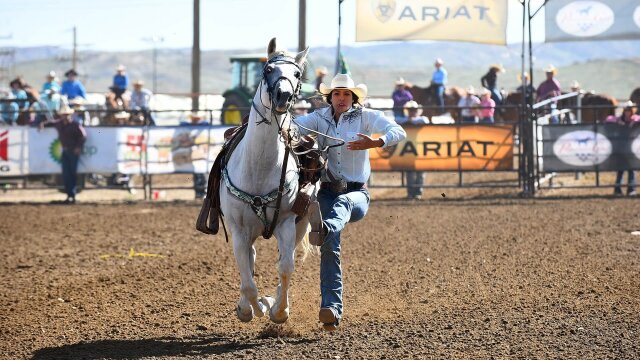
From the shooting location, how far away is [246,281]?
7.30 meters

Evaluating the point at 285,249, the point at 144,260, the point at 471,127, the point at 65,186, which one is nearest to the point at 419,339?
the point at 285,249

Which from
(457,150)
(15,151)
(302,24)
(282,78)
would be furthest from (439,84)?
(282,78)

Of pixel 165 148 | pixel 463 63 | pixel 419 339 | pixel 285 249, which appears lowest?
pixel 419 339

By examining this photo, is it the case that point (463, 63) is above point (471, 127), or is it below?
above

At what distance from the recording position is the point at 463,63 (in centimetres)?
16200

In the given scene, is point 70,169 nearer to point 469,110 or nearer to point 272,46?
point 469,110

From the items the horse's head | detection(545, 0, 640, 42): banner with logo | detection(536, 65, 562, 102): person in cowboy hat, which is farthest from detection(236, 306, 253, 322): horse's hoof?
detection(536, 65, 562, 102): person in cowboy hat

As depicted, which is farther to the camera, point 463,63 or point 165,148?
point 463,63

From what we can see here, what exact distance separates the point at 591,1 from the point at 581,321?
11773 millimetres

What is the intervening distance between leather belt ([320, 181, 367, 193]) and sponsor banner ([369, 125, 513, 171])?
10559 mm

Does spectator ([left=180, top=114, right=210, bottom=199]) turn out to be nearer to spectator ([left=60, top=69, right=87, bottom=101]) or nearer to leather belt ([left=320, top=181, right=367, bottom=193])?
spectator ([left=60, top=69, right=87, bottom=101])

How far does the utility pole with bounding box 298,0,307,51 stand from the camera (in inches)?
956

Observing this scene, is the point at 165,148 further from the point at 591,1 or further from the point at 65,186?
the point at 591,1

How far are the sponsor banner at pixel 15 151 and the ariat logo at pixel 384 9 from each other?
6470 mm
